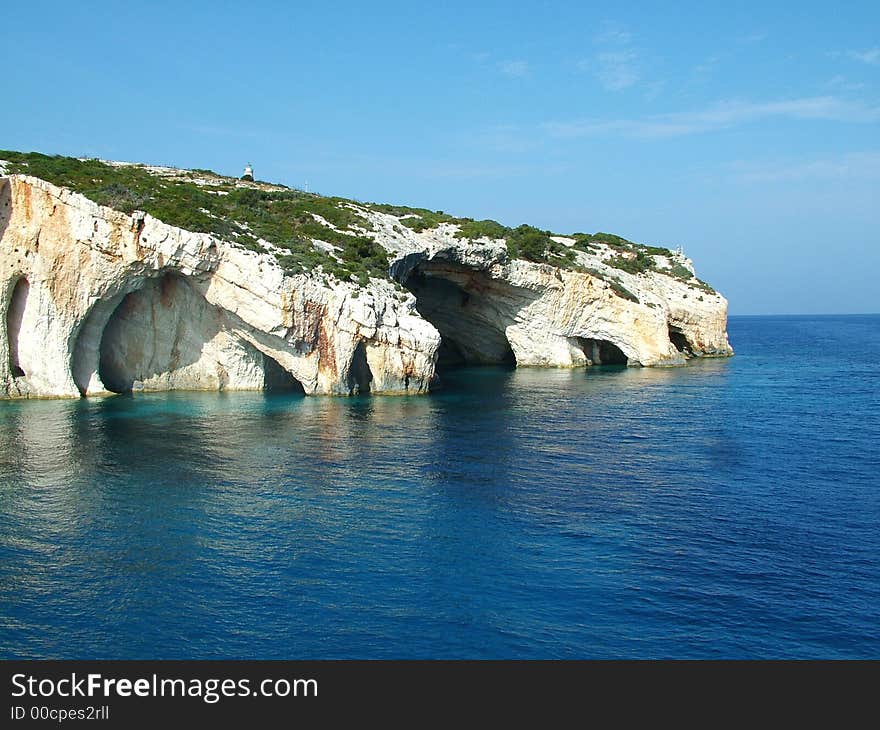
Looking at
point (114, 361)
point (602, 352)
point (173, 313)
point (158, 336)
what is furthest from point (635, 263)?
point (114, 361)

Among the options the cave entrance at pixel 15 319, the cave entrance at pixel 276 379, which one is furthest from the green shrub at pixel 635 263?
the cave entrance at pixel 15 319

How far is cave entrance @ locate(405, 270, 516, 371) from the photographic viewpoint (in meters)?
72.5

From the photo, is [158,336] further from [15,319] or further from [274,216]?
[274,216]

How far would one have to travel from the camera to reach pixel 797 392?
53.6 m

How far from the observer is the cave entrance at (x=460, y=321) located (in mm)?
72500

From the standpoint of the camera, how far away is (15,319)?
48781 mm

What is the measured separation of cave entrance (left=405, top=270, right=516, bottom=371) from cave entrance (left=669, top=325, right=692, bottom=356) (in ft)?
58.0

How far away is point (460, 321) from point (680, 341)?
2517 cm

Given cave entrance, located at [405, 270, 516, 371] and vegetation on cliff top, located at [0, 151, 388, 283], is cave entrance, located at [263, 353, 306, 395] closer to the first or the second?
vegetation on cliff top, located at [0, 151, 388, 283]

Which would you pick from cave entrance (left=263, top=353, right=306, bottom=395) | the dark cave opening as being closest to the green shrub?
cave entrance (left=263, top=353, right=306, bottom=395)

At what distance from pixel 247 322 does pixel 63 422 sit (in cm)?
1274

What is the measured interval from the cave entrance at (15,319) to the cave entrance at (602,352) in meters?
48.3
